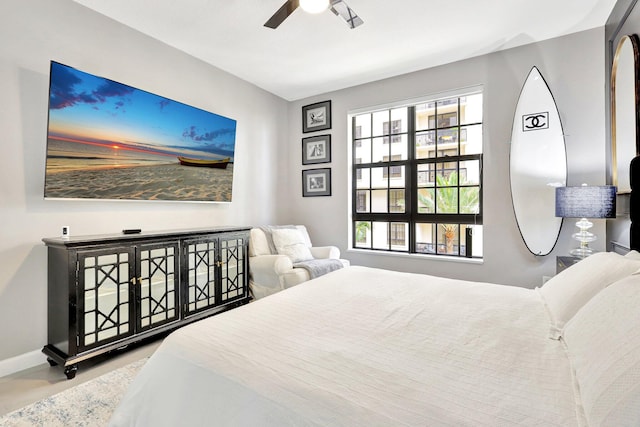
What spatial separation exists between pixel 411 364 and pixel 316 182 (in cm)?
358

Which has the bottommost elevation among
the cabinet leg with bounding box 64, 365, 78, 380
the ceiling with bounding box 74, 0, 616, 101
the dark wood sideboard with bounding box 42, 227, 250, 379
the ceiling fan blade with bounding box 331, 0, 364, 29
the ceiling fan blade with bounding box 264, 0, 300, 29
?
the cabinet leg with bounding box 64, 365, 78, 380

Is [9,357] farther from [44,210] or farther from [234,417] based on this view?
[234,417]

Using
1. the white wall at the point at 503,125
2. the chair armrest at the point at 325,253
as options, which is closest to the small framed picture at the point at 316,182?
the white wall at the point at 503,125

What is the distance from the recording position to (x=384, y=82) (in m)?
3.90

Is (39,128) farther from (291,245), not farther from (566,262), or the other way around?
(566,262)

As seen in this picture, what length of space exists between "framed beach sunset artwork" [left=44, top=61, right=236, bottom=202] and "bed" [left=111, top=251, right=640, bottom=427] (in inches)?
72.9

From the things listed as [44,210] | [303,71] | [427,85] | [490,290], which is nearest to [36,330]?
[44,210]

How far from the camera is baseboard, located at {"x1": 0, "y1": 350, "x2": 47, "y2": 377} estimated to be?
208cm

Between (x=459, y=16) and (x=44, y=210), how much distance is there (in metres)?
3.66

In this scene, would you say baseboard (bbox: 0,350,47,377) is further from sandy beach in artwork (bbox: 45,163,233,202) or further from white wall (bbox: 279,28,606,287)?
white wall (bbox: 279,28,606,287)

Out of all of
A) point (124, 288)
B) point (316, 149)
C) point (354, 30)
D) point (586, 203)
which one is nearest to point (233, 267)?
point (124, 288)

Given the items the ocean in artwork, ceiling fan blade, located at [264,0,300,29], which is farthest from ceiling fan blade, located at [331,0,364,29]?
the ocean in artwork

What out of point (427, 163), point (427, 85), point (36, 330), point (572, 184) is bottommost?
point (36, 330)

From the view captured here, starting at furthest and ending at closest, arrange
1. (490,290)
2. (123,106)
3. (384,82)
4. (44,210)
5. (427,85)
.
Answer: (384,82) → (427,85) → (123,106) → (44,210) → (490,290)
